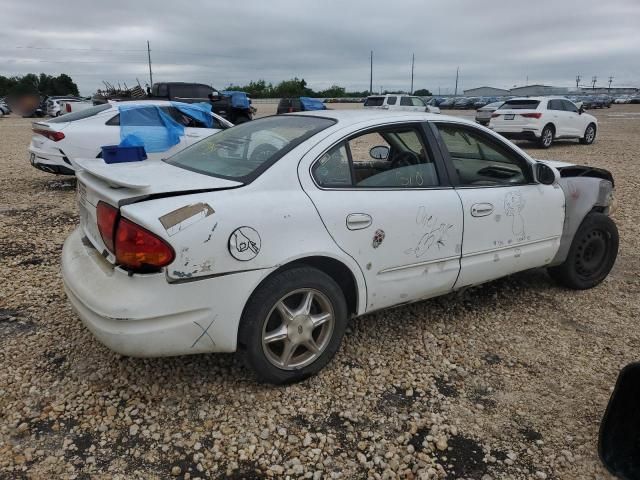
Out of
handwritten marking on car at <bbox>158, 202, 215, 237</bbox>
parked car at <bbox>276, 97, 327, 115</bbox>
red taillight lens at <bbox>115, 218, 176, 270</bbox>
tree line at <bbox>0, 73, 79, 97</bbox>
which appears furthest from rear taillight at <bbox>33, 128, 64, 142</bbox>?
tree line at <bbox>0, 73, 79, 97</bbox>

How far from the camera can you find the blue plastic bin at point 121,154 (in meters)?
3.26

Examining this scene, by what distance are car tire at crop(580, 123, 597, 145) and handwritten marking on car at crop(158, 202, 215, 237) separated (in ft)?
54.4

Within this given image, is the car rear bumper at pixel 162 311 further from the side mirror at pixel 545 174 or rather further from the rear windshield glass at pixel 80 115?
the rear windshield glass at pixel 80 115

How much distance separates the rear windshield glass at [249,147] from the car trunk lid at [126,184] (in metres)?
0.12

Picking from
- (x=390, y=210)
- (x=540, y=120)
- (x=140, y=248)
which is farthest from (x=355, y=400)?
(x=540, y=120)

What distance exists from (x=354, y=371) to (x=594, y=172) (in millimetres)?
2784

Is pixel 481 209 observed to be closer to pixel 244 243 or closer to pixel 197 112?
pixel 244 243

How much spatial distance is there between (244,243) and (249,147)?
0.88m

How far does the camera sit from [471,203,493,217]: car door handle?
3334mm

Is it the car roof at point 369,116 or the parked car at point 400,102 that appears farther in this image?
the parked car at point 400,102

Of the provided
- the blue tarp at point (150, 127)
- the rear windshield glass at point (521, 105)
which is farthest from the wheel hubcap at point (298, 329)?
the rear windshield glass at point (521, 105)

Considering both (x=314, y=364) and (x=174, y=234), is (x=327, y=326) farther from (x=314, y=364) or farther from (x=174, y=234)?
(x=174, y=234)

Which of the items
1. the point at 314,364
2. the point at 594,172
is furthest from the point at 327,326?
the point at 594,172

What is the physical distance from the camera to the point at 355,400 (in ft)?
9.18
